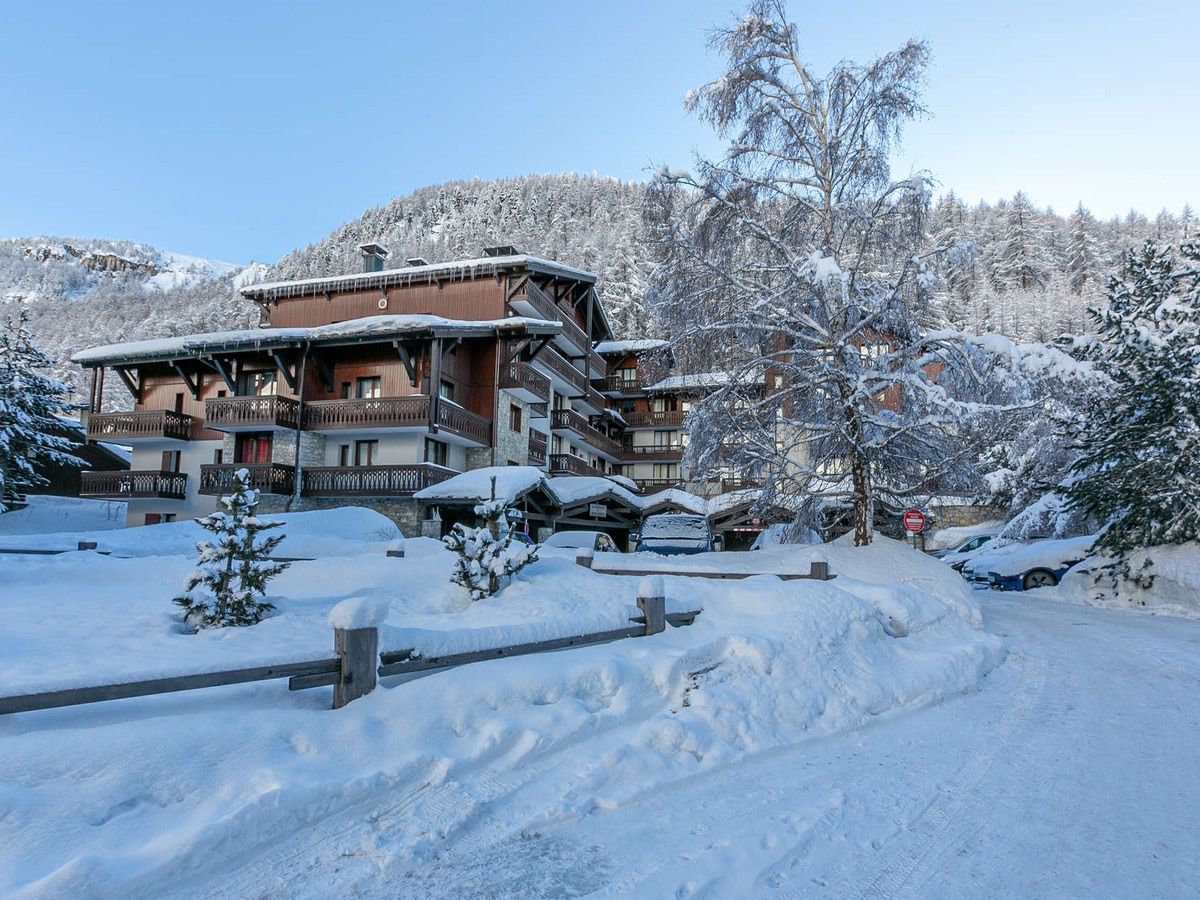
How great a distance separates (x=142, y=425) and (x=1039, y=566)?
32591mm

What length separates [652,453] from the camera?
48.4 m

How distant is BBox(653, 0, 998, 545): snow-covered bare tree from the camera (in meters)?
14.2

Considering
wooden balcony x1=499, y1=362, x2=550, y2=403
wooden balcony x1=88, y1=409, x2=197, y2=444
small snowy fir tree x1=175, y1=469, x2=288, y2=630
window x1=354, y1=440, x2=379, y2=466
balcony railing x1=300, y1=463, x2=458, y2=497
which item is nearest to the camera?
small snowy fir tree x1=175, y1=469, x2=288, y2=630

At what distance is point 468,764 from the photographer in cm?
496

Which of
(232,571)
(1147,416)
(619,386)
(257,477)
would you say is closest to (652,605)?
(232,571)

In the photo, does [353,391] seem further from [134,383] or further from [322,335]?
[134,383]

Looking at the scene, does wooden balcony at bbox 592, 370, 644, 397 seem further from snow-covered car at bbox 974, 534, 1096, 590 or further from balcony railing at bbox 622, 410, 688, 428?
snow-covered car at bbox 974, 534, 1096, 590

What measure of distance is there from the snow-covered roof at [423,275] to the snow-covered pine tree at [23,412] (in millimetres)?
8539

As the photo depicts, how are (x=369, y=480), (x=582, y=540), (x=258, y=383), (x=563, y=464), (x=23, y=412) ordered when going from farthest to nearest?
(x=563, y=464) < (x=258, y=383) < (x=582, y=540) < (x=23, y=412) < (x=369, y=480)

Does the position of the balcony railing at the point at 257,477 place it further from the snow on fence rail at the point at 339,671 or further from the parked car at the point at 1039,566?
the parked car at the point at 1039,566

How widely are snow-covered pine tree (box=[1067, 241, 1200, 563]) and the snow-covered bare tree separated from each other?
5.27m

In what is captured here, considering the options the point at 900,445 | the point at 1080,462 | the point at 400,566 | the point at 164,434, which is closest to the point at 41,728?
the point at 400,566

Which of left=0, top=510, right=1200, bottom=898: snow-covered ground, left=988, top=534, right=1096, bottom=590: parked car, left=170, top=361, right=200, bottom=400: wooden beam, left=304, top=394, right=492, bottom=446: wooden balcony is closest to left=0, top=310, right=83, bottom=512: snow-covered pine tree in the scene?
left=170, top=361, right=200, bottom=400: wooden beam

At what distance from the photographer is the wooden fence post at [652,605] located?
7738 mm
